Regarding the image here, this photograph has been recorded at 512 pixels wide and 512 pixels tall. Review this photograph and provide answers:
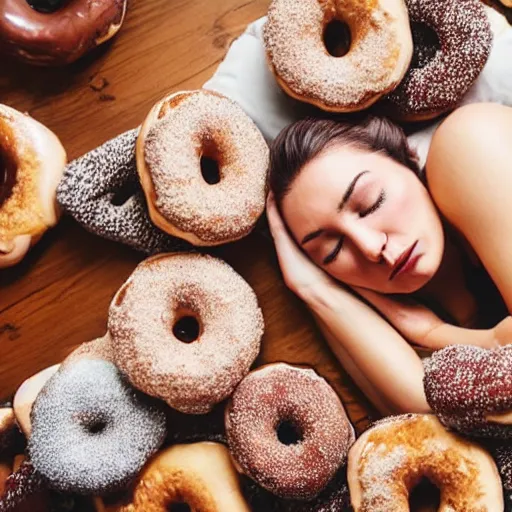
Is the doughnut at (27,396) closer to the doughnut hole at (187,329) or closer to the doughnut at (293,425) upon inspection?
the doughnut hole at (187,329)

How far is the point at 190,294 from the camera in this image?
1.54 m

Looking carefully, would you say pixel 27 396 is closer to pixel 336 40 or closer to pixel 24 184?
pixel 24 184

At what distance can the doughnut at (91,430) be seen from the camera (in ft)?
4.91

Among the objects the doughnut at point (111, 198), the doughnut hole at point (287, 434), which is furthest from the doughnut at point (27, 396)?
the doughnut hole at point (287, 434)

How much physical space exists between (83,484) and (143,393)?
8.0 inches

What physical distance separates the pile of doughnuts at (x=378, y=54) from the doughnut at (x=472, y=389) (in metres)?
0.50

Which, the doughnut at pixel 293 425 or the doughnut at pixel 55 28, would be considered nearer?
the doughnut at pixel 293 425

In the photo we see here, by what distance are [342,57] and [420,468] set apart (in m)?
0.80

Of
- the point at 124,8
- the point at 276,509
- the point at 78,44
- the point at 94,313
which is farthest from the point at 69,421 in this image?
the point at 124,8

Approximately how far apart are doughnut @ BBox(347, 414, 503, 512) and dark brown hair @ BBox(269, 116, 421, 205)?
1.63ft

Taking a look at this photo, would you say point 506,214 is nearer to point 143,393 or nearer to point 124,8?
point 143,393

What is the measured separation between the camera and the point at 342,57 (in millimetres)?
1562

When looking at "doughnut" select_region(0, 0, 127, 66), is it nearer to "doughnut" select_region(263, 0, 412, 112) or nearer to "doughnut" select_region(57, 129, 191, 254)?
"doughnut" select_region(57, 129, 191, 254)

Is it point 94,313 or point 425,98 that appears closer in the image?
point 425,98
